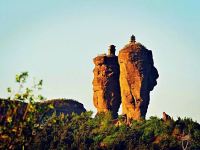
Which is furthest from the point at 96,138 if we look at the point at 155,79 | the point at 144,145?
the point at 155,79

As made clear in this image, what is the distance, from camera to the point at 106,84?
11462 centimetres

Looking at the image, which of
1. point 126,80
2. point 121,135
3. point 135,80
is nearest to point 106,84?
point 126,80

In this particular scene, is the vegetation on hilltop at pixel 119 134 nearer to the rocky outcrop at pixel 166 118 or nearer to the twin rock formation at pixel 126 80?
the rocky outcrop at pixel 166 118

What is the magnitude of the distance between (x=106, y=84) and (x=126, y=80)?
631 centimetres

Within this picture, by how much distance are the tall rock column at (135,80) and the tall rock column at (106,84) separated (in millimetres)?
3467

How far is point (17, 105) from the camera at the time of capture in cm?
2152

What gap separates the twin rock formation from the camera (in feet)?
356

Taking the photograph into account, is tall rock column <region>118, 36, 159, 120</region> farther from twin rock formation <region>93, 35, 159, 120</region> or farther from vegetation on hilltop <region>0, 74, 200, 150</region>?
vegetation on hilltop <region>0, 74, 200, 150</region>

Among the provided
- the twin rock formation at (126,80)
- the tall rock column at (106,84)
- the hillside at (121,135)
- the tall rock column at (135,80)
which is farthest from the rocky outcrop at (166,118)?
the tall rock column at (106,84)

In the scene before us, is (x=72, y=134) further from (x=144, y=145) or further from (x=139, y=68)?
(x=139, y=68)

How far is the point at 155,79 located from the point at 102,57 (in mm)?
13081

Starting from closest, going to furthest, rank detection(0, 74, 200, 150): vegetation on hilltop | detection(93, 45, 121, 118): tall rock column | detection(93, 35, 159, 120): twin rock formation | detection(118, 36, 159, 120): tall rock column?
detection(0, 74, 200, 150): vegetation on hilltop → detection(118, 36, 159, 120): tall rock column → detection(93, 35, 159, 120): twin rock formation → detection(93, 45, 121, 118): tall rock column

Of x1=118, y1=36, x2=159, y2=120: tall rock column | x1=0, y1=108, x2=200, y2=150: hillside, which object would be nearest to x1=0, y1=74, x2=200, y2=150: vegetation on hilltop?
x1=0, y1=108, x2=200, y2=150: hillside

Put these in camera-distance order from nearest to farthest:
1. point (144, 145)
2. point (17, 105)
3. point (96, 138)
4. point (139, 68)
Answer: point (17, 105) < point (144, 145) < point (96, 138) < point (139, 68)
